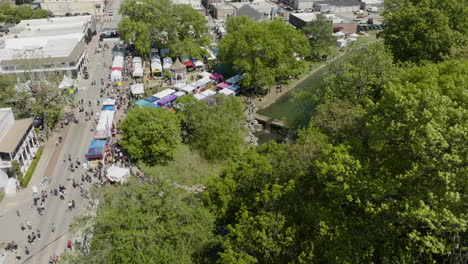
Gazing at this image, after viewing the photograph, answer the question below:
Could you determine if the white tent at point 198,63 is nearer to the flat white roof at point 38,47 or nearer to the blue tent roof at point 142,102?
the blue tent roof at point 142,102

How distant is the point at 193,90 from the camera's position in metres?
42.8

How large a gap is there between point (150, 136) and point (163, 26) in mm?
26687

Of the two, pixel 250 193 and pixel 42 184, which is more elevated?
pixel 250 193

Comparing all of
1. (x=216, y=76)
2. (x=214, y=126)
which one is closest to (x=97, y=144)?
(x=214, y=126)

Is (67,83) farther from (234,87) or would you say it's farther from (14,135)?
(234,87)

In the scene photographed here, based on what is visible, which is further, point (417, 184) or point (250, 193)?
point (250, 193)

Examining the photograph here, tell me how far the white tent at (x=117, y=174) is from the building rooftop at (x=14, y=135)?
7237 millimetres

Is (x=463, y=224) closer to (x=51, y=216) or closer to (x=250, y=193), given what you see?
(x=250, y=193)

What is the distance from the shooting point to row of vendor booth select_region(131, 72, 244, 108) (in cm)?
3922

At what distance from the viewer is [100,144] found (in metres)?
31.2

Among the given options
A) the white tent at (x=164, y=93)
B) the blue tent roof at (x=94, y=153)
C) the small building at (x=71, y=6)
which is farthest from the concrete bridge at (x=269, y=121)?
the small building at (x=71, y=6)

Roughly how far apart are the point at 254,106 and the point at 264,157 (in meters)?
21.7

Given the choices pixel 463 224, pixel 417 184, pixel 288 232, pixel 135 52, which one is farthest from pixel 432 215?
pixel 135 52

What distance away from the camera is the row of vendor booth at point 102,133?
97.7 feet
